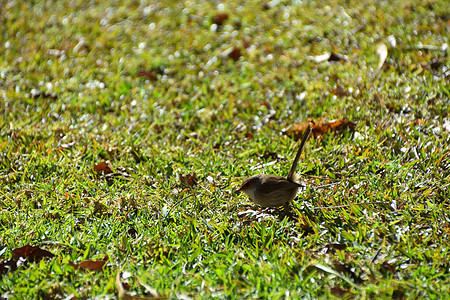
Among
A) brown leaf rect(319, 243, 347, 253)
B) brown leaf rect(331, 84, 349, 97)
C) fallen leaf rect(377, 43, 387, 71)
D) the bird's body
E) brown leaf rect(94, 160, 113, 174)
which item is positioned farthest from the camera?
fallen leaf rect(377, 43, 387, 71)

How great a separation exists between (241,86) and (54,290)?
3.13 metres

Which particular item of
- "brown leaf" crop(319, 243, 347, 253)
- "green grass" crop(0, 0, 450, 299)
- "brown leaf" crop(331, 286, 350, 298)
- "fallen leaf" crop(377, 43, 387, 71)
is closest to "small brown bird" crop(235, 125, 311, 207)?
"green grass" crop(0, 0, 450, 299)

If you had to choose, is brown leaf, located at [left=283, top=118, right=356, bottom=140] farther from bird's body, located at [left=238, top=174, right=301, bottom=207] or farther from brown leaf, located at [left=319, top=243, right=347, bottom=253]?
brown leaf, located at [left=319, top=243, right=347, bottom=253]

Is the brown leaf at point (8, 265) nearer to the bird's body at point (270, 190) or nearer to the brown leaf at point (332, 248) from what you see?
the bird's body at point (270, 190)

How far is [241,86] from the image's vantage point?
5.12 metres

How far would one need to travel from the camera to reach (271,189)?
3107mm

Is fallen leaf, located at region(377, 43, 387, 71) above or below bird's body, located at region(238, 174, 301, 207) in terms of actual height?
below

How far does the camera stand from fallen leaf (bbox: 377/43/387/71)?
5.00 metres

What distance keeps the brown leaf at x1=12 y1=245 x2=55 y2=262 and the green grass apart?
0.07 metres

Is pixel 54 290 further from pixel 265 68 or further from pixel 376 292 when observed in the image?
pixel 265 68

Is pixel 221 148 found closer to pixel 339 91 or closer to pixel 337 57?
pixel 339 91

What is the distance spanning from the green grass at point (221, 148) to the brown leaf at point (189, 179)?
0.04 meters

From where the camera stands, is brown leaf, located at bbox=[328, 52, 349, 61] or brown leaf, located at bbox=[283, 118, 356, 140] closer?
brown leaf, located at bbox=[283, 118, 356, 140]

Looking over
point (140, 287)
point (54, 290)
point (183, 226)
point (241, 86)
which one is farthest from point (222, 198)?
point (241, 86)
